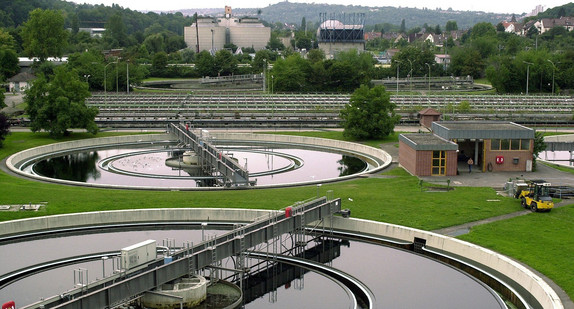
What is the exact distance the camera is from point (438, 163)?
51.0m

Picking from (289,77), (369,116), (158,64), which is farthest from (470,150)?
(158,64)

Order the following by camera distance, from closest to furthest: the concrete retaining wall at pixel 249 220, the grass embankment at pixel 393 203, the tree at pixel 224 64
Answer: the concrete retaining wall at pixel 249 220
the grass embankment at pixel 393 203
the tree at pixel 224 64

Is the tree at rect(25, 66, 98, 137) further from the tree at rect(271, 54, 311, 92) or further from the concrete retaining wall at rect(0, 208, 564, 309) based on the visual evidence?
the tree at rect(271, 54, 311, 92)

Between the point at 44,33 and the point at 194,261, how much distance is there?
11855cm

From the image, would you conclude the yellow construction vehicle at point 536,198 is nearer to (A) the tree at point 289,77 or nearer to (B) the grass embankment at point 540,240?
(B) the grass embankment at point 540,240

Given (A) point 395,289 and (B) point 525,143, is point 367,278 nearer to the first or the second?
(A) point 395,289

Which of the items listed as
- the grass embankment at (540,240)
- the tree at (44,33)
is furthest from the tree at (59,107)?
the tree at (44,33)

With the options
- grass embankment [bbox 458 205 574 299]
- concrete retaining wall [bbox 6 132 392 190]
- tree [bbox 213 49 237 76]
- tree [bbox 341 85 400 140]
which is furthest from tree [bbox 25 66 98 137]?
tree [bbox 213 49 237 76]

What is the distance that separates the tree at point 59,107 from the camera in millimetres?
66500

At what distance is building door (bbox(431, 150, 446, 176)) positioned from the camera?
5088 cm

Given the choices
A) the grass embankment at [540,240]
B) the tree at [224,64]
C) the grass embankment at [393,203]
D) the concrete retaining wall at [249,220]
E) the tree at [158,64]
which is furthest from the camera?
the tree at [158,64]

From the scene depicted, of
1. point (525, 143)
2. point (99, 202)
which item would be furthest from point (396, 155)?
point (99, 202)

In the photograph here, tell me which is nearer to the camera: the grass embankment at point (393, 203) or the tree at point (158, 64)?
the grass embankment at point (393, 203)

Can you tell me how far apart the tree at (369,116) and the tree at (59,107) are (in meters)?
24.1
